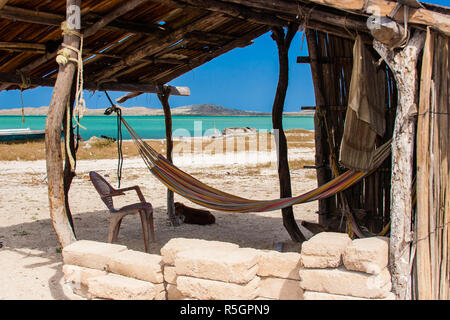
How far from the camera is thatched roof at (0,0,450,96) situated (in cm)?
289

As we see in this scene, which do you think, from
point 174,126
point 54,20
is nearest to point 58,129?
point 54,20

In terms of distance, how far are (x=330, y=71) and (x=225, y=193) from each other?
1.42m

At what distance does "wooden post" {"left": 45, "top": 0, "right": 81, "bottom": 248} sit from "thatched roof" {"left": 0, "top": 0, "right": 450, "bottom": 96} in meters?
0.46

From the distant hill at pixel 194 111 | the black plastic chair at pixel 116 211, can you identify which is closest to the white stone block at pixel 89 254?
the black plastic chair at pixel 116 211

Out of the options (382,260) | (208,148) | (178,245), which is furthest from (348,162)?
(208,148)

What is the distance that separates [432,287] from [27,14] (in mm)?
3302

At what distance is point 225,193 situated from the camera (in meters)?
3.81

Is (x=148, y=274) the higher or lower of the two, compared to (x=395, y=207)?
lower

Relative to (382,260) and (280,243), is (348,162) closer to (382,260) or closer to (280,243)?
(382,260)

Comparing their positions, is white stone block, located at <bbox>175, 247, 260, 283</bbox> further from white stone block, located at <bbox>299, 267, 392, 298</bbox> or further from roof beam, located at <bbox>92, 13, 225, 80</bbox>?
roof beam, located at <bbox>92, 13, 225, 80</bbox>

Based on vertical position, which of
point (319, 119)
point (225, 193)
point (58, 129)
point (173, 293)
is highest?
point (319, 119)

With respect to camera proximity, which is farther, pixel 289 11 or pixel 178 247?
pixel 289 11

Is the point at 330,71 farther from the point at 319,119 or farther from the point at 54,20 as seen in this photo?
the point at 54,20

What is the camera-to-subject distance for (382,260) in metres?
2.22
